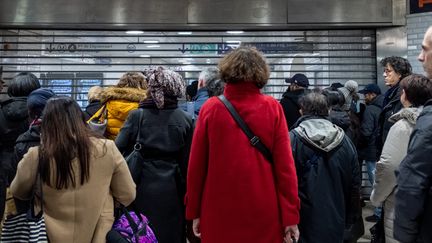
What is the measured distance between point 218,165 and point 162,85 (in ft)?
3.14

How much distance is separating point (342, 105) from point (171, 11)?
3.86 m

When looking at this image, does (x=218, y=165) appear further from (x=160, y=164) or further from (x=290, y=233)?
(x=160, y=164)

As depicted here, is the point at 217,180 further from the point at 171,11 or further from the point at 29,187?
the point at 171,11

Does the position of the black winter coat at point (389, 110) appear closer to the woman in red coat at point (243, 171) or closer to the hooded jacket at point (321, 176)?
the hooded jacket at point (321, 176)

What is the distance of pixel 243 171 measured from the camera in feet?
8.23

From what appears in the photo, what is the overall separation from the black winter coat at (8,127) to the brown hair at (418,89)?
11.6 ft

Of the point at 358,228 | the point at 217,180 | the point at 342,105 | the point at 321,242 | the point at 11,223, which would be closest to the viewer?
the point at 11,223

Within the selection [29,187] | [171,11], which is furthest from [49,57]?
[29,187]

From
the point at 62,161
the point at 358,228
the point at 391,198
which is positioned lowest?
the point at 358,228

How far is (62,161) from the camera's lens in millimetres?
2209

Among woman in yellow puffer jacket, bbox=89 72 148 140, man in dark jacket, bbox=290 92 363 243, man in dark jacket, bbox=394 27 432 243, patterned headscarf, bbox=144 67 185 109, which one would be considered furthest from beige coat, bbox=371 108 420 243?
woman in yellow puffer jacket, bbox=89 72 148 140

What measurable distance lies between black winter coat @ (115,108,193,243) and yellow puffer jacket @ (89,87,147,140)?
393 millimetres

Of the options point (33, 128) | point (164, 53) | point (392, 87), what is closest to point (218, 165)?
point (33, 128)

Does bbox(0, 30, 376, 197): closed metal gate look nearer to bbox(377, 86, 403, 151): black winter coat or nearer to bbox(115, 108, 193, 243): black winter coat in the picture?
bbox(377, 86, 403, 151): black winter coat
